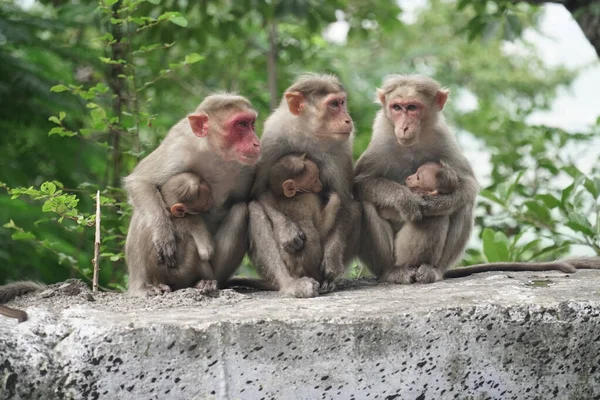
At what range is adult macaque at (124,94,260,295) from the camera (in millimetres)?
5766

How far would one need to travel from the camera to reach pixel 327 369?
4.50m

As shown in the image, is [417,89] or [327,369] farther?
[417,89]

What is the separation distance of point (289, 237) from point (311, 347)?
1.47 metres

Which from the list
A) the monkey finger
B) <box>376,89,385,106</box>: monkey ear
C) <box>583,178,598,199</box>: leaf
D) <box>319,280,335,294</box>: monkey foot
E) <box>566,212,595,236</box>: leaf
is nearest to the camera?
the monkey finger

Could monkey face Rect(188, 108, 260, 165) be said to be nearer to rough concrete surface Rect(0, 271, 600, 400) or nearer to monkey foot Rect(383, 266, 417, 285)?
rough concrete surface Rect(0, 271, 600, 400)

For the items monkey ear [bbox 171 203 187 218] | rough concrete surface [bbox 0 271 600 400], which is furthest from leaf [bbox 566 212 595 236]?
monkey ear [bbox 171 203 187 218]

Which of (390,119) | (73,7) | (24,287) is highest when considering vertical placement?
(73,7)

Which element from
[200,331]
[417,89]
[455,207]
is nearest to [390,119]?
[417,89]

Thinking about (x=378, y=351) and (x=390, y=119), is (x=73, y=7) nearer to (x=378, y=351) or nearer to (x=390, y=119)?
(x=390, y=119)

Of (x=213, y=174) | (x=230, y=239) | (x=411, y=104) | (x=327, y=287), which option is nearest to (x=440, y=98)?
(x=411, y=104)

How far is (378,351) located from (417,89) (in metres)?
2.40

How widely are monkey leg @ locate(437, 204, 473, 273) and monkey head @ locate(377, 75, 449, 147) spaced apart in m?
0.65

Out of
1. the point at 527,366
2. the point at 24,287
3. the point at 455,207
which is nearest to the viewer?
the point at 527,366

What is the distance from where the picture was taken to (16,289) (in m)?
5.77
